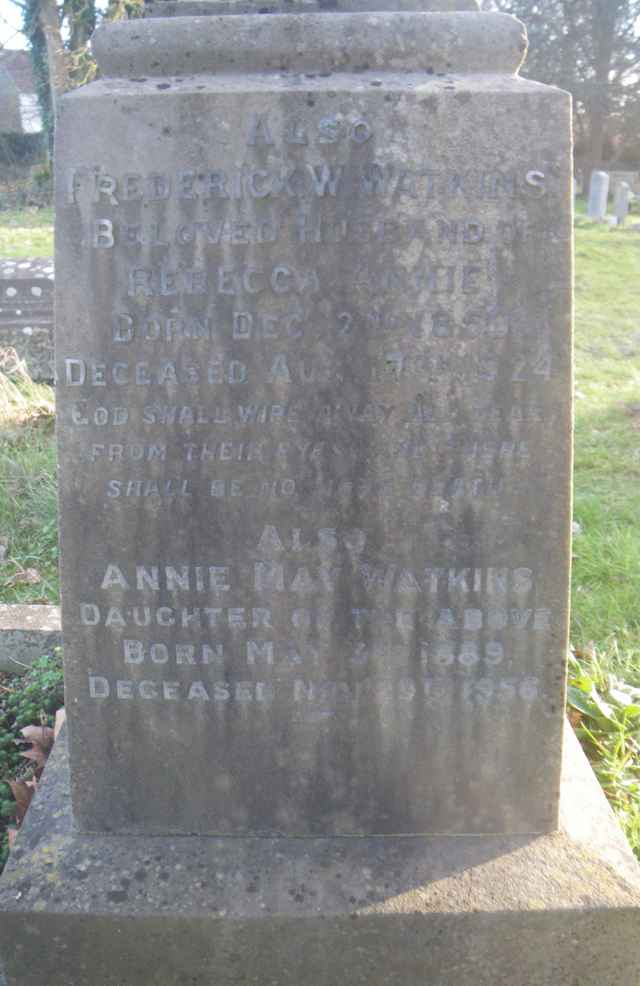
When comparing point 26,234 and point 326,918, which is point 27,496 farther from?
point 26,234

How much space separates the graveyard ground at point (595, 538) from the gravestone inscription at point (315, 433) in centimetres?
93

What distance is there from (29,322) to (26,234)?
10225mm

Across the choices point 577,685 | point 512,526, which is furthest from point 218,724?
point 577,685

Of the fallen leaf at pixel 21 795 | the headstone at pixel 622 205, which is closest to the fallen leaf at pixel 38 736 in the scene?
the fallen leaf at pixel 21 795

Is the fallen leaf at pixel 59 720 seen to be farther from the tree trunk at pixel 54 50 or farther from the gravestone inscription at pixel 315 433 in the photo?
the tree trunk at pixel 54 50

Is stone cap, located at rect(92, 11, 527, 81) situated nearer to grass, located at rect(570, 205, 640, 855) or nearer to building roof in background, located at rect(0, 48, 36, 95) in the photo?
grass, located at rect(570, 205, 640, 855)

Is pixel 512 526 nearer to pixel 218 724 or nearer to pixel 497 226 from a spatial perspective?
pixel 497 226

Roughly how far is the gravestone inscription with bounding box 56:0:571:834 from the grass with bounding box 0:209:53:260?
9.93 m

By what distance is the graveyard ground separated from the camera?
2762mm

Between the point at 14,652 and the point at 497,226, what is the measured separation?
242 centimetres

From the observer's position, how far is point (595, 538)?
4.29 meters

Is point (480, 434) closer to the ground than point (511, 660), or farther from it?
farther from it

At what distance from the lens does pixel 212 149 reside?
165 centimetres

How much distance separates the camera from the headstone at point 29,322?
25.5 feet
